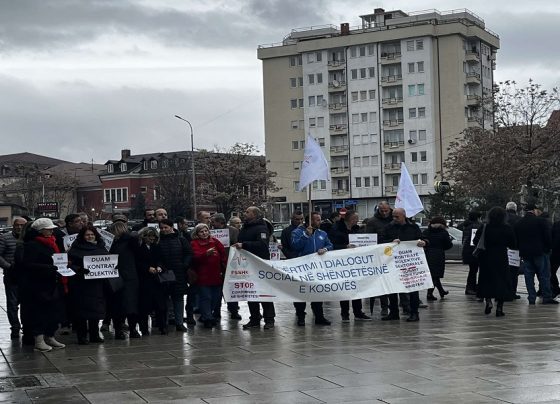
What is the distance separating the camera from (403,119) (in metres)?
101

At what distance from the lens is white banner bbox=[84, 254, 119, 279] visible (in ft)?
43.2

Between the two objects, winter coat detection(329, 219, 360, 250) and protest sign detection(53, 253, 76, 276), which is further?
winter coat detection(329, 219, 360, 250)

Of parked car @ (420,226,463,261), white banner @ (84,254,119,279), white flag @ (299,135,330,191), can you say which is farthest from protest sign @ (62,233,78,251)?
parked car @ (420,226,463,261)

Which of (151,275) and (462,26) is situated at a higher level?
(462,26)

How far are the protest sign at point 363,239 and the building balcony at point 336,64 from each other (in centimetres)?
8933

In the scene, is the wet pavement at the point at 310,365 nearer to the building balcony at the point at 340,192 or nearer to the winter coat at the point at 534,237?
the winter coat at the point at 534,237

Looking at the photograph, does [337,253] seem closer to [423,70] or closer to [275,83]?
[423,70]

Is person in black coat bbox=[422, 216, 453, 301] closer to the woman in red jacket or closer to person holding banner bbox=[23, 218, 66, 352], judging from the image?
the woman in red jacket

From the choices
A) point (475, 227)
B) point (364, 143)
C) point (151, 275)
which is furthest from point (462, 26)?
point (151, 275)

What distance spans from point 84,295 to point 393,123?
298 ft

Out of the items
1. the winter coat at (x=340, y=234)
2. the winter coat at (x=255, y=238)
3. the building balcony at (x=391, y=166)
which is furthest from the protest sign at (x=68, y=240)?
the building balcony at (x=391, y=166)

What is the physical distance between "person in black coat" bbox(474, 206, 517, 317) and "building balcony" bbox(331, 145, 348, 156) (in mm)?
89517

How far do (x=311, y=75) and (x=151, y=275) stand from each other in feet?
306

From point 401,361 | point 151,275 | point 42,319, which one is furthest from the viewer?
point 151,275
